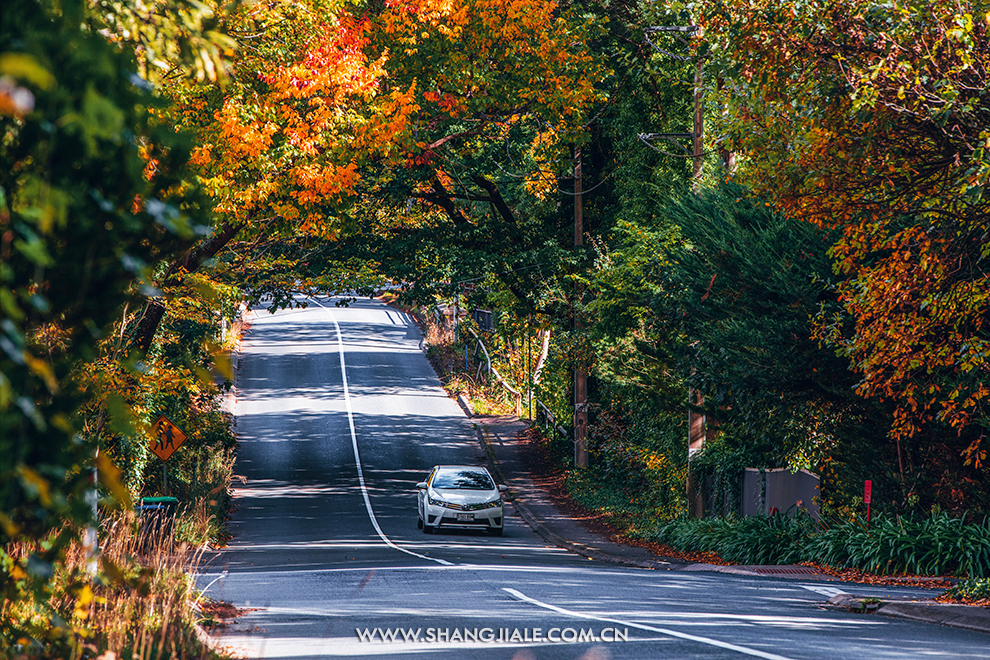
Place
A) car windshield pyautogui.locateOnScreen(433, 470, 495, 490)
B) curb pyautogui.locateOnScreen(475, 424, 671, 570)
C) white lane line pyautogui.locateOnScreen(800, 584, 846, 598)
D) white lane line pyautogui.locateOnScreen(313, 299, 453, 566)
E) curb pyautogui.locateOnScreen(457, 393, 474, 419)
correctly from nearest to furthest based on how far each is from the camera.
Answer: white lane line pyautogui.locateOnScreen(800, 584, 846, 598)
curb pyautogui.locateOnScreen(475, 424, 671, 570)
white lane line pyautogui.locateOnScreen(313, 299, 453, 566)
car windshield pyautogui.locateOnScreen(433, 470, 495, 490)
curb pyautogui.locateOnScreen(457, 393, 474, 419)

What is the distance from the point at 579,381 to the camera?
31.0 m

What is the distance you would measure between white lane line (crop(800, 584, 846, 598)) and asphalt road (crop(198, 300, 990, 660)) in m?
0.10

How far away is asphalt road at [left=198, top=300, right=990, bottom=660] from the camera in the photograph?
9016 millimetres

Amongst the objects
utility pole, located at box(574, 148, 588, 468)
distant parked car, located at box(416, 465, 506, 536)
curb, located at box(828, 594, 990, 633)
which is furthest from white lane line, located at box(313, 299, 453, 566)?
curb, located at box(828, 594, 990, 633)

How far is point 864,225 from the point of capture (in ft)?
40.7

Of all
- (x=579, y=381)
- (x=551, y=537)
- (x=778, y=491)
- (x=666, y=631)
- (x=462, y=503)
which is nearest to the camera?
(x=666, y=631)

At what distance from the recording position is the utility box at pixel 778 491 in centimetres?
2055

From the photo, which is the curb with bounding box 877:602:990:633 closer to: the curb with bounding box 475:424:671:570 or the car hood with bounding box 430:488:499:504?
the curb with bounding box 475:424:671:570

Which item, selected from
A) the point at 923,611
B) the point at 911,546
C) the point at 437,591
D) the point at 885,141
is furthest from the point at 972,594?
the point at 437,591

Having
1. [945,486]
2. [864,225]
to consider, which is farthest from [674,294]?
[864,225]

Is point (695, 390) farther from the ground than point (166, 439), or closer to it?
farther from the ground

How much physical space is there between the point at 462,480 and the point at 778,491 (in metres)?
7.36

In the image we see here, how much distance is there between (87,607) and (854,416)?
14441 millimetres

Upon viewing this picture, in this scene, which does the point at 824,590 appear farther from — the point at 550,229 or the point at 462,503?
the point at 550,229
